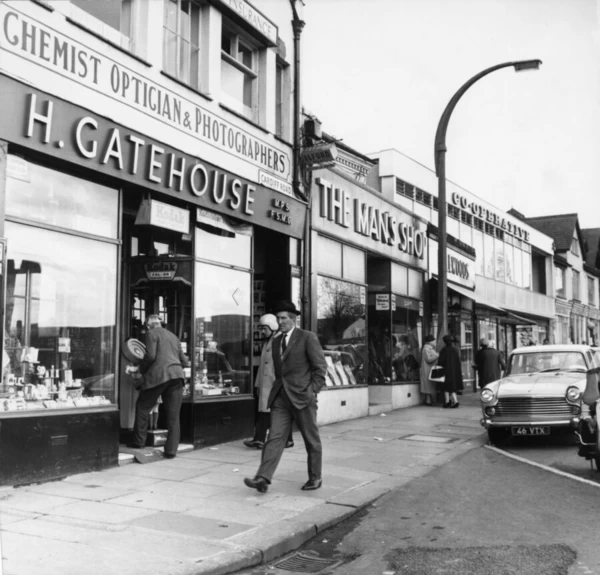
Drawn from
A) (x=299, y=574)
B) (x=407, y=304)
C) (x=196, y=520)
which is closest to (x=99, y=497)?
(x=196, y=520)

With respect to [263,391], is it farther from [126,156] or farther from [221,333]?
[126,156]

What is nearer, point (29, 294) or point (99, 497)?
point (99, 497)

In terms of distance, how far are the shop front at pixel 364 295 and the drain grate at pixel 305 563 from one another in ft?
25.6

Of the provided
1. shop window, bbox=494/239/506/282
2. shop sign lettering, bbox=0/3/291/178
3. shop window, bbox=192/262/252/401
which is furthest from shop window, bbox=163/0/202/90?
shop window, bbox=494/239/506/282

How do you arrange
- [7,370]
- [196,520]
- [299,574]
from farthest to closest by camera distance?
[7,370] → [196,520] → [299,574]

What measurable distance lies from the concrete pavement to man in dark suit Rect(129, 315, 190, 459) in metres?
0.49

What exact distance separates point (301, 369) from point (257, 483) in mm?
1199

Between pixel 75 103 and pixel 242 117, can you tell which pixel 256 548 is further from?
pixel 242 117

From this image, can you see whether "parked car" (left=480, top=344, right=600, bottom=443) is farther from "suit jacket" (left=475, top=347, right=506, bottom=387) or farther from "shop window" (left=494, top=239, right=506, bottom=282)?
"shop window" (left=494, top=239, right=506, bottom=282)

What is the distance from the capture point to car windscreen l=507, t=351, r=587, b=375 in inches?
486

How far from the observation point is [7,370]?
757 cm

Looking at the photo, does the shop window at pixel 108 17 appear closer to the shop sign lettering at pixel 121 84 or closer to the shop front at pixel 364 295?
the shop sign lettering at pixel 121 84

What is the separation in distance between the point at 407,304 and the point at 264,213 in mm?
7180

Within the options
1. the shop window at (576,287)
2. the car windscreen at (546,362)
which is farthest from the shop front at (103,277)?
the shop window at (576,287)
